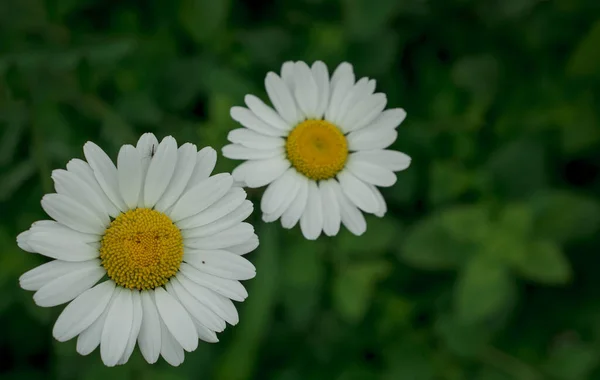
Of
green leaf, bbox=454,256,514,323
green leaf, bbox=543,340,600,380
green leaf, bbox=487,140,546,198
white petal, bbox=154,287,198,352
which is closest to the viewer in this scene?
white petal, bbox=154,287,198,352

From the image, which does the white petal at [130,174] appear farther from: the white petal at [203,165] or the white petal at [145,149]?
the white petal at [203,165]

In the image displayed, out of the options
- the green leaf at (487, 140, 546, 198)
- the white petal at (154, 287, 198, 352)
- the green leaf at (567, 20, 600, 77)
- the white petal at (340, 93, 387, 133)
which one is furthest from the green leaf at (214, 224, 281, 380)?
the green leaf at (567, 20, 600, 77)

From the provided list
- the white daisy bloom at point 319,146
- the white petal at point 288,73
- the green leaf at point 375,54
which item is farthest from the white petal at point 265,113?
the green leaf at point 375,54

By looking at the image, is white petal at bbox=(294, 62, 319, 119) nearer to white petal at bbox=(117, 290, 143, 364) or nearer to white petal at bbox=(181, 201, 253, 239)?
white petal at bbox=(181, 201, 253, 239)

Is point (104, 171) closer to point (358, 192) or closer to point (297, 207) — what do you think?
point (297, 207)

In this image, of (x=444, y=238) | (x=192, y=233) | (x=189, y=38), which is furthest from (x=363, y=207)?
(x=189, y=38)

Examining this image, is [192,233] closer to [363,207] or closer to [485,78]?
[363,207]

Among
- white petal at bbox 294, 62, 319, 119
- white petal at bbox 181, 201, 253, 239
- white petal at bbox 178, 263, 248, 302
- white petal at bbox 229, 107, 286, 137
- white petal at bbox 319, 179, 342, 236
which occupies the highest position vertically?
white petal at bbox 294, 62, 319, 119
